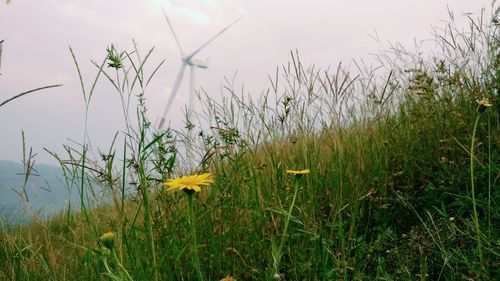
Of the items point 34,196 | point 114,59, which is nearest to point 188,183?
point 114,59

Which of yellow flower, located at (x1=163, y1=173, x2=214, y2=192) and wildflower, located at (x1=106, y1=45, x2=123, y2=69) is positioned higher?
wildflower, located at (x1=106, y1=45, x2=123, y2=69)

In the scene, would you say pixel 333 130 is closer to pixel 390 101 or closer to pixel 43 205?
pixel 390 101

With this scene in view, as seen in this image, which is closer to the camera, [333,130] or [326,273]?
[326,273]

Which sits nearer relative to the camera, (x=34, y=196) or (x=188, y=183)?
(x=188, y=183)

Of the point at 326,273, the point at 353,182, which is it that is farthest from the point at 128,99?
the point at 353,182

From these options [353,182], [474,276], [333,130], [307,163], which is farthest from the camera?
[333,130]

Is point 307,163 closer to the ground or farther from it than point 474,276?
farther from it

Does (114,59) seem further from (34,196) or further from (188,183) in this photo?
(34,196)

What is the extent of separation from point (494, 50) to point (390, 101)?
0.84 m

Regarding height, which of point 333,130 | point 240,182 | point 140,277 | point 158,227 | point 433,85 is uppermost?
point 433,85

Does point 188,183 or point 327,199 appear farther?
point 327,199

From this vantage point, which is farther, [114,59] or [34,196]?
[34,196]

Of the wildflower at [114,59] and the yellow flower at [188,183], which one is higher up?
the wildflower at [114,59]

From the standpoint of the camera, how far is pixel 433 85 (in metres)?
3.50
